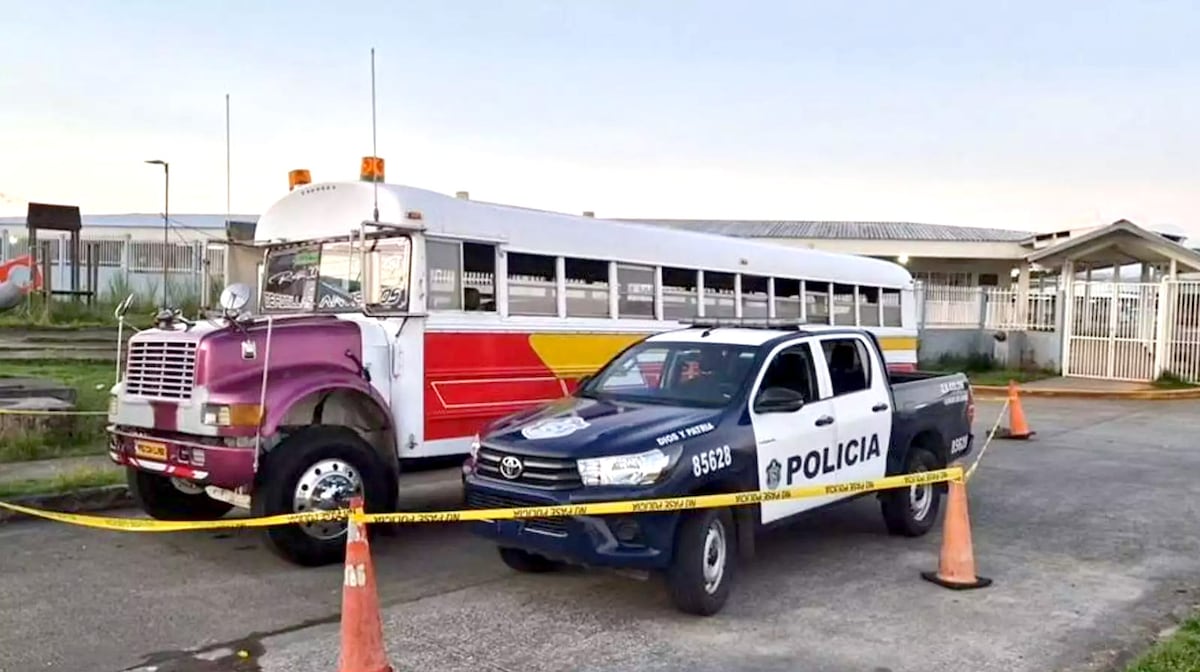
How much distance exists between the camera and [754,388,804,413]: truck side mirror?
6.55m

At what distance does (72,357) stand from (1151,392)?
20.7m

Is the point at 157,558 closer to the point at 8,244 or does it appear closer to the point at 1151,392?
the point at 1151,392

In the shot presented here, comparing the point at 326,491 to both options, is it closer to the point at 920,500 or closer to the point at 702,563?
the point at 702,563

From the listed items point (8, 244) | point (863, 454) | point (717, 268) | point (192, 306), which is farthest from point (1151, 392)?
point (8, 244)

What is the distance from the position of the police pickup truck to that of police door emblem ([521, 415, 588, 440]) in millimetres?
16

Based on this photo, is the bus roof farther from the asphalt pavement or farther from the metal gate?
the metal gate

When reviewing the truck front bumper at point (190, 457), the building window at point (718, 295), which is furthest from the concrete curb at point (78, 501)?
the building window at point (718, 295)

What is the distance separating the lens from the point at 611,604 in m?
6.28

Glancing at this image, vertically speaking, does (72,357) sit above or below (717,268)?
below

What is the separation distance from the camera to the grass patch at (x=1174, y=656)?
506 centimetres

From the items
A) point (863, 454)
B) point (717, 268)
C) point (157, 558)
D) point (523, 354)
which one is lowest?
point (157, 558)

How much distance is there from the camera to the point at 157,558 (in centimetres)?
733

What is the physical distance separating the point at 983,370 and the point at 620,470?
22.2m

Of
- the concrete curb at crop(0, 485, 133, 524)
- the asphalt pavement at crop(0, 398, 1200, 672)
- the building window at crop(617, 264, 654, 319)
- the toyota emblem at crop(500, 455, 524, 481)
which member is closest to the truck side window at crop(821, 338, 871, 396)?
the asphalt pavement at crop(0, 398, 1200, 672)
